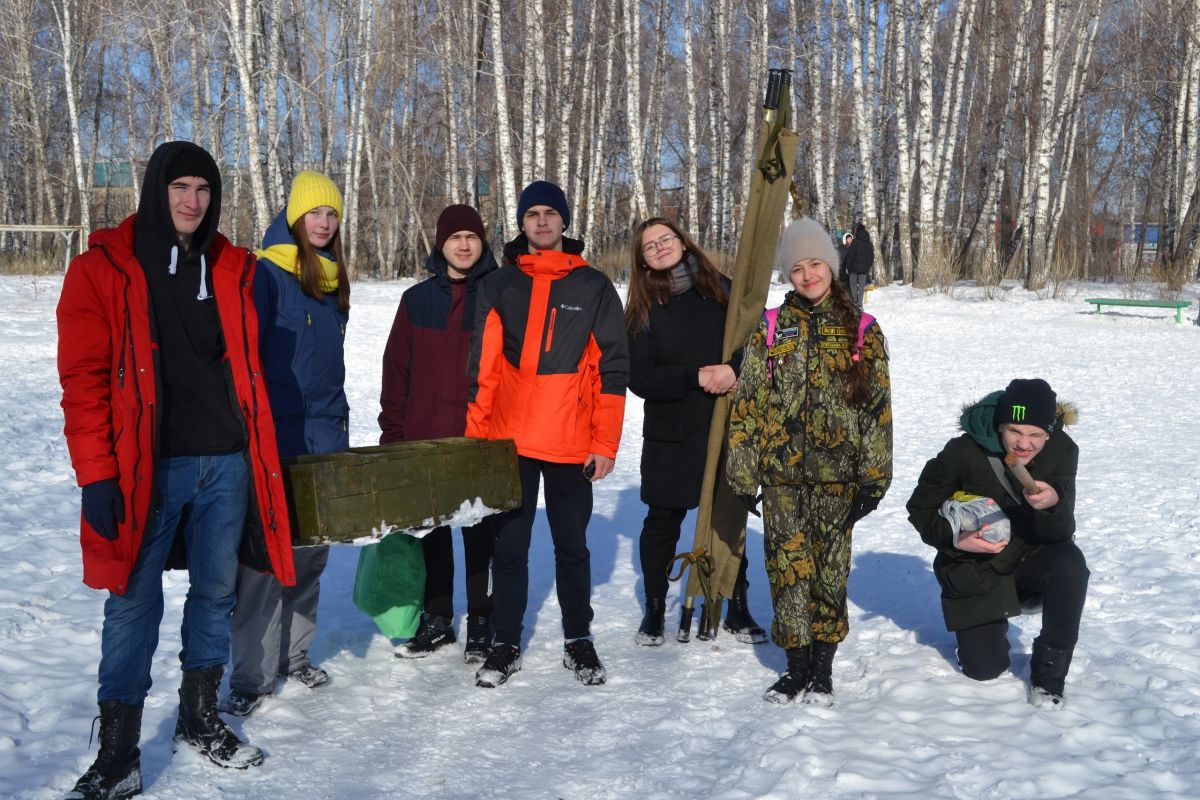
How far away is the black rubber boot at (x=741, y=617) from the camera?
4680mm

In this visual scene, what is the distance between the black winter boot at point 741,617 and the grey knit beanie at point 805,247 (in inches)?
60.1

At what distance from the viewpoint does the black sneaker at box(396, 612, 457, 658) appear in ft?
14.7

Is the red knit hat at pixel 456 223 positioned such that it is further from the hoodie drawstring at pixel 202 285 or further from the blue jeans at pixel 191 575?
the blue jeans at pixel 191 575

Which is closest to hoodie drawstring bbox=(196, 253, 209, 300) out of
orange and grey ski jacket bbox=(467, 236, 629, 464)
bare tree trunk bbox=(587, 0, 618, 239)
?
orange and grey ski jacket bbox=(467, 236, 629, 464)

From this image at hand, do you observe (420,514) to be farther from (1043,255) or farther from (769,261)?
(1043,255)

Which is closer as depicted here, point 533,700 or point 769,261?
point 533,700

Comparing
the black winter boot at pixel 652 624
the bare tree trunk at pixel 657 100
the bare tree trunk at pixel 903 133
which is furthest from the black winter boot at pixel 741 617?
the bare tree trunk at pixel 657 100

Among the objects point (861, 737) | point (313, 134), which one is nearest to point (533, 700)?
point (861, 737)

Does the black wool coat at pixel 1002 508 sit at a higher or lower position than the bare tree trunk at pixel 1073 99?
lower

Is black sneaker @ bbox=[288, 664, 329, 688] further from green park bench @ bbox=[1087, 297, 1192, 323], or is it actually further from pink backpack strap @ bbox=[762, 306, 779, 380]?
green park bench @ bbox=[1087, 297, 1192, 323]

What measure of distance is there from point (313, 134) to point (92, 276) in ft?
98.0

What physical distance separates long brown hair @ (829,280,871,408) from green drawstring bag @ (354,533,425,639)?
78.9 inches

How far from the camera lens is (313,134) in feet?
101

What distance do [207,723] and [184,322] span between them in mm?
1346
